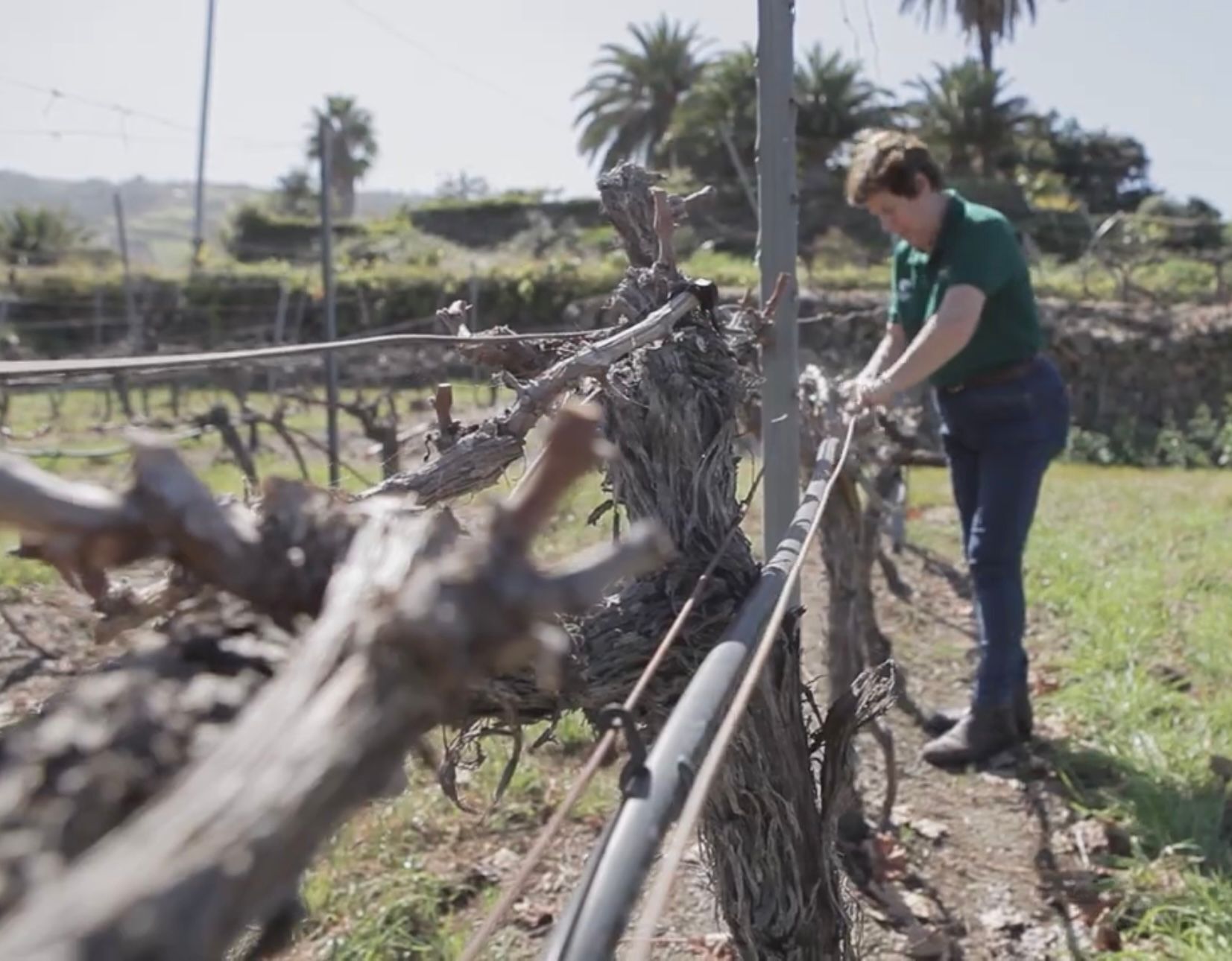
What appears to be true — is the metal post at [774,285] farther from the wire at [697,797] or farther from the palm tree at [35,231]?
the palm tree at [35,231]

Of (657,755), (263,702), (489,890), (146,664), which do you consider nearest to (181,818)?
(263,702)

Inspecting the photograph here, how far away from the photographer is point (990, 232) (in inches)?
144

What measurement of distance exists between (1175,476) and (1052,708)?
924 centimetres

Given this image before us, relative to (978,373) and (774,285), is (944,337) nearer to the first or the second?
(978,373)

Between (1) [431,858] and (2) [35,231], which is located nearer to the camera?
(1) [431,858]

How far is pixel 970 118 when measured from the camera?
28297 mm

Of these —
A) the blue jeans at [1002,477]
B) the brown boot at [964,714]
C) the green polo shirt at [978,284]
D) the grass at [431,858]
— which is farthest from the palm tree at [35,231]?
the blue jeans at [1002,477]

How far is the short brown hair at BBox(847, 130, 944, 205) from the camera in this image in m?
3.68

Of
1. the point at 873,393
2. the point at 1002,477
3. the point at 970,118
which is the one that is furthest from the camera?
the point at 970,118

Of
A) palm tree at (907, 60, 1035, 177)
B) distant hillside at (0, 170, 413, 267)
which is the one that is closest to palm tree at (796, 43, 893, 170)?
palm tree at (907, 60, 1035, 177)

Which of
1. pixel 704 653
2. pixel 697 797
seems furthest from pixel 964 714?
pixel 697 797

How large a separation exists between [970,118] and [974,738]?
87.0 feet

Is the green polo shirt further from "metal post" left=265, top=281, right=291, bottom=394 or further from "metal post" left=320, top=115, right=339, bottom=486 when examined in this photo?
"metal post" left=265, top=281, right=291, bottom=394

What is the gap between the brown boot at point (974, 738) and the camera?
4.08m
